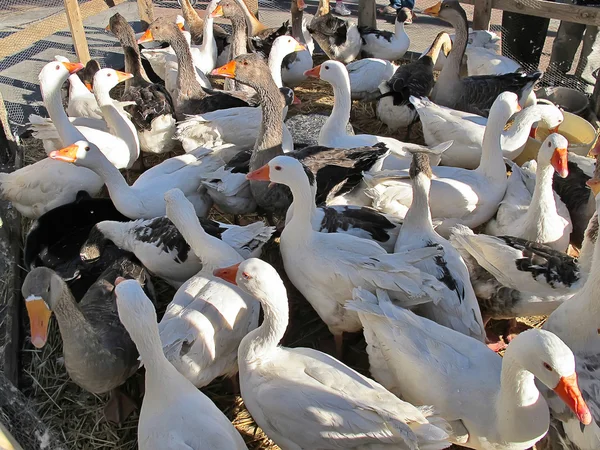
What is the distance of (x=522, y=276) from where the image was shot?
10.0 feet

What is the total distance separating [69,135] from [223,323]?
2634 mm

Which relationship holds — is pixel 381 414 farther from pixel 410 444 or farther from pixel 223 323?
pixel 223 323

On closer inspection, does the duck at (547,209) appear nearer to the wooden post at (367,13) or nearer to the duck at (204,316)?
the duck at (204,316)

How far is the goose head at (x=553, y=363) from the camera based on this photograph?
2074 millimetres

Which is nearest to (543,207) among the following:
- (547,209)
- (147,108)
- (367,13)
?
(547,209)

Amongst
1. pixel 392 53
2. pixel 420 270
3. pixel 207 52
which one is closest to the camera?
pixel 420 270

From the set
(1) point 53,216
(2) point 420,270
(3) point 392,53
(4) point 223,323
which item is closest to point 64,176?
(1) point 53,216

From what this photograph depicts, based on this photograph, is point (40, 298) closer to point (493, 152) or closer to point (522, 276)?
point (522, 276)

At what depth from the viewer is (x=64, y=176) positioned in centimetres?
415

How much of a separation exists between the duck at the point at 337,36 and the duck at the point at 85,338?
4922mm

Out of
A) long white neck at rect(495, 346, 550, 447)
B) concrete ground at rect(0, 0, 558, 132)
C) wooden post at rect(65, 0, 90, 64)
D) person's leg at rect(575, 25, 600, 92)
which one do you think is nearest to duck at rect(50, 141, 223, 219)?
concrete ground at rect(0, 0, 558, 132)

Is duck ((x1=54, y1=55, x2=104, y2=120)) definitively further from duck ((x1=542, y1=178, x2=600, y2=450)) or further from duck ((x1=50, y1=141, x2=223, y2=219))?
duck ((x1=542, y1=178, x2=600, y2=450))

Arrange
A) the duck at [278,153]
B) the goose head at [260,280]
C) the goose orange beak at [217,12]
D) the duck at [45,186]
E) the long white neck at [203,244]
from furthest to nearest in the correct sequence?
the goose orange beak at [217,12] < the duck at [45,186] < the duck at [278,153] < the long white neck at [203,244] < the goose head at [260,280]

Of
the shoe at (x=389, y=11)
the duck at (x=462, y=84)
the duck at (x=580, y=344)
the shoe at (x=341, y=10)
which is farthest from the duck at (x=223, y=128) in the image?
the shoe at (x=389, y=11)
